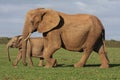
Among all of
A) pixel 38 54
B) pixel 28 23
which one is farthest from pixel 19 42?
pixel 28 23

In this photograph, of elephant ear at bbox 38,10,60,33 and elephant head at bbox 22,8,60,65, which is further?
elephant head at bbox 22,8,60,65

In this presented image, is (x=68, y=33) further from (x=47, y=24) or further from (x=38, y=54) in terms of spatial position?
(x=38, y=54)

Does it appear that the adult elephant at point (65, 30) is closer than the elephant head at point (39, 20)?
Yes

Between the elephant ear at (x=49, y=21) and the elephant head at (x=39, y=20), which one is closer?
the elephant ear at (x=49, y=21)

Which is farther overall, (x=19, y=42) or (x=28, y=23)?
(x=19, y=42)

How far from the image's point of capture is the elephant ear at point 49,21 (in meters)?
19.4

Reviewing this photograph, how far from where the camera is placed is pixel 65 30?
19.5m

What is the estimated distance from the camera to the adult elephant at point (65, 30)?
19359 millimetres

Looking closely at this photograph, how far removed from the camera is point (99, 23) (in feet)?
Result: 65.1

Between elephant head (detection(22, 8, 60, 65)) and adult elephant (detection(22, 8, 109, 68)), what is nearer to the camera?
adult elephant (detection(22, 8, 109, 68))

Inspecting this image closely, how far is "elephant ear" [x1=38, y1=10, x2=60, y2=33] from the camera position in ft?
63.6

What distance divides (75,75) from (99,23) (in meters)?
5.89

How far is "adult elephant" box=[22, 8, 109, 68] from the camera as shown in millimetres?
19359

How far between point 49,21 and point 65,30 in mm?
797
